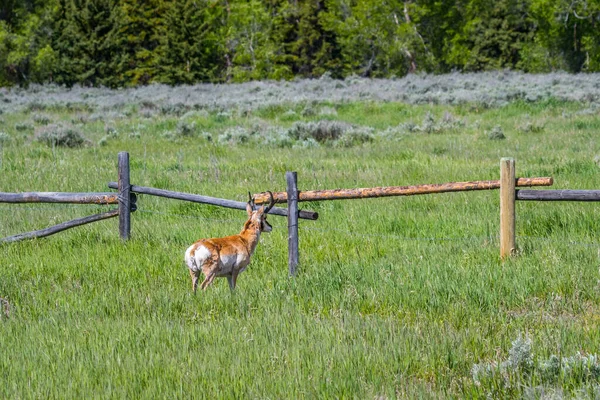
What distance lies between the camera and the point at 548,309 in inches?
266

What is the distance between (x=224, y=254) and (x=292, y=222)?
164 cm

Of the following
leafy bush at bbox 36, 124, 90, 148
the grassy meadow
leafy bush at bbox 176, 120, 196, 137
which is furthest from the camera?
leafy bush at bbox 176, 120, 196, 137

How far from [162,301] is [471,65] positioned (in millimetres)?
53246

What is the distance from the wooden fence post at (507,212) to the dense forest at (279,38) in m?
45.3

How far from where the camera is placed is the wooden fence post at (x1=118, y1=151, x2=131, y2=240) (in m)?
10.8

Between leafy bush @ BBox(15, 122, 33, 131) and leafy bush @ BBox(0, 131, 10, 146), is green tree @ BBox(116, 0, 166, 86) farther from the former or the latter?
leafy bush @ BBox(0, 131, 10, 146)

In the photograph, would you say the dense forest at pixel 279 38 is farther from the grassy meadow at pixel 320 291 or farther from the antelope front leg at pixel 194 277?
the antelope front leg at pixel 194 277

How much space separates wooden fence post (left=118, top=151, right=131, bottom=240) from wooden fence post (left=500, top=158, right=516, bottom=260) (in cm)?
497

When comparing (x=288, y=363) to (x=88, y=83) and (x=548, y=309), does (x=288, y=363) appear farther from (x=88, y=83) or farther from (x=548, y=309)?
(x=88, y=83)

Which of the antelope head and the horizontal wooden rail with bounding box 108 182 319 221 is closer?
the antelope head

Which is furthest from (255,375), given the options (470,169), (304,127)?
(304,127)

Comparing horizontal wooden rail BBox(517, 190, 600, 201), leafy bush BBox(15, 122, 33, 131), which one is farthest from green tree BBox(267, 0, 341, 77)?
horizontal wooden rail BBox(517, 190, 600, 201)

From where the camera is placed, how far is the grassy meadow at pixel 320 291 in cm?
509

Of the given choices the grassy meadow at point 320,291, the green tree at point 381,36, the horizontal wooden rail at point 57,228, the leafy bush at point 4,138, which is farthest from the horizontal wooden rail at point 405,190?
the green tree at point 381,36
